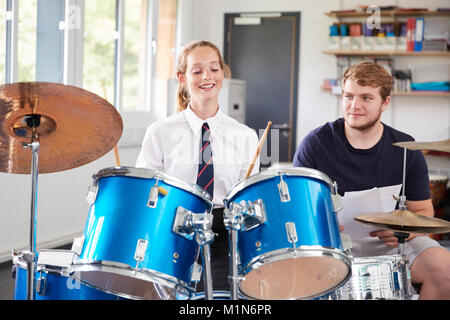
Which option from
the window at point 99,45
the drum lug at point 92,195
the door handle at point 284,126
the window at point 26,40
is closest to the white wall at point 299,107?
the door handle at point 284,126

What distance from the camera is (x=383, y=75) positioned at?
7.12 feet

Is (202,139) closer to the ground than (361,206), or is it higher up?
higher up

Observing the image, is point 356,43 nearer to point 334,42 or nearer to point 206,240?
point 334,42

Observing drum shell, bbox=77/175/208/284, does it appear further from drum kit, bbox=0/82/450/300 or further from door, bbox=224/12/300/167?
door, bbox=224/12/300/167

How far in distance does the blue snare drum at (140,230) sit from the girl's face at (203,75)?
2.13 feet

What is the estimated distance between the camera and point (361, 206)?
2.09 metres

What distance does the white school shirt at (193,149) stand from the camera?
82.4 inches

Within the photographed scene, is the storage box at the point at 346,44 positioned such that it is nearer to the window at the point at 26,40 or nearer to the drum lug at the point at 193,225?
the window at the point at 26,40

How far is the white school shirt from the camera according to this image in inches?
82.4

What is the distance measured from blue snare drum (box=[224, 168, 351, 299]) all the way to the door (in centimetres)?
377

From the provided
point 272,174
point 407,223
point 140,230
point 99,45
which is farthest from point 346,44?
point 140,230

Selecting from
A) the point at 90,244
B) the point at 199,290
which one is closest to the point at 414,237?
the point at 199,290

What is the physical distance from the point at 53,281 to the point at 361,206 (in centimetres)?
116

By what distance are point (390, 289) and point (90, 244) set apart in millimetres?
975
